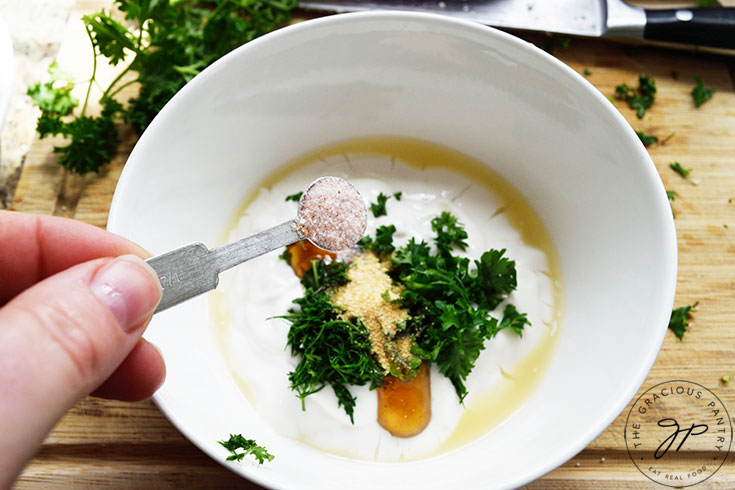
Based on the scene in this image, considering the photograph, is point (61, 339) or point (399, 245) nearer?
point (61, 339)

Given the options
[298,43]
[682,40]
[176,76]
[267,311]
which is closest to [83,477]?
[267,311]

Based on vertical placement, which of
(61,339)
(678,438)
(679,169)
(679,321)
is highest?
(61,339)

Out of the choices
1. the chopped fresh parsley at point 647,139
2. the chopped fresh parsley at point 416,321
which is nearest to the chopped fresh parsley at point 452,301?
the chopped fresh parsley at point 416,321

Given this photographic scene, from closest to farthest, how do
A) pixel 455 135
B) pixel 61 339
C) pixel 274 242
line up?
pixel 61 339 < pixel 274 242 < pixel 455 135

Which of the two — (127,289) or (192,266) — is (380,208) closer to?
(192,266)

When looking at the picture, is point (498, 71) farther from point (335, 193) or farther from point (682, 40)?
point (682, 40)

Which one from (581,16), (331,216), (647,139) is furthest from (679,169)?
(331,216)

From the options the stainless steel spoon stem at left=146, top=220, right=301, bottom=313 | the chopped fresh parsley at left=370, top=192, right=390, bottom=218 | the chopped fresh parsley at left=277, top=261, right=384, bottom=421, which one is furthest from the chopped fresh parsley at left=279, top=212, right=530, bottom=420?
the stainless steel spoon stem at left=146, top=220, right=301, bottom=313

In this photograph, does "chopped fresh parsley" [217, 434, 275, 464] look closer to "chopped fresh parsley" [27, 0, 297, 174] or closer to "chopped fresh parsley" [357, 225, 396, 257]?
"chopped fresh parsley" [357, 225, 396, 257]
